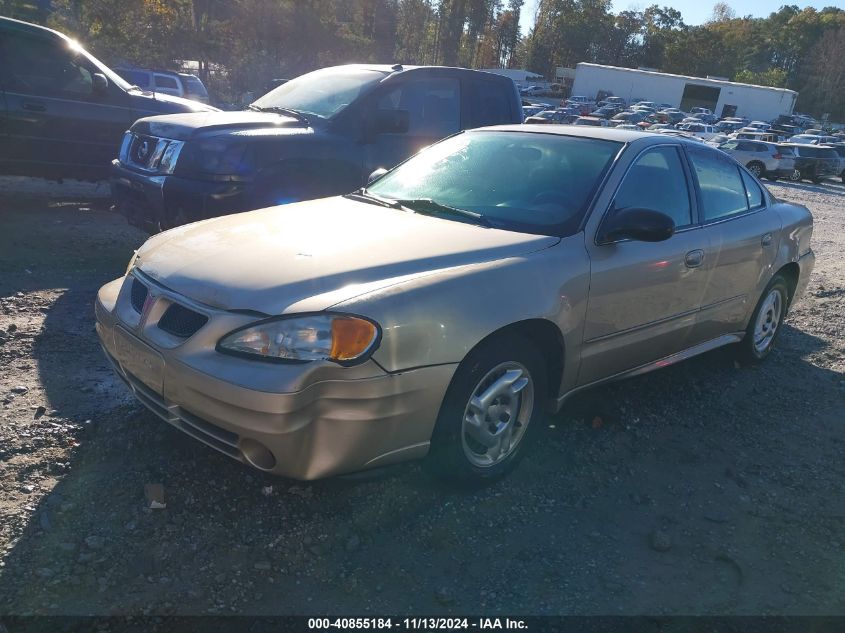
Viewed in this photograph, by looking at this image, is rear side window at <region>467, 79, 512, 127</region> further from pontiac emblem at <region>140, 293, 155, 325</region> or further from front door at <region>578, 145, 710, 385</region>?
pontiac emblem at <region>140, 293, 155, 325</region>

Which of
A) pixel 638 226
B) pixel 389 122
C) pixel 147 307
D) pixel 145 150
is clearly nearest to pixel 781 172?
pixel 389 122

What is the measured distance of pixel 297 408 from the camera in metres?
2.59

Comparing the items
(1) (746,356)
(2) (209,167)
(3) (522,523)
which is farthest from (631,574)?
(2) (209,167)

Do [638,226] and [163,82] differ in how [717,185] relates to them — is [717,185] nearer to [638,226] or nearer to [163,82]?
[638,226]

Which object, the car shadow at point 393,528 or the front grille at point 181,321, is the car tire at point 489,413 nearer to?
the car shadow at point 393,528

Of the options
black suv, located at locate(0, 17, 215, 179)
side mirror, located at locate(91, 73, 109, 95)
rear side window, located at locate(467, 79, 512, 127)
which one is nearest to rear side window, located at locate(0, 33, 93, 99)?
black suv, located at locate(0, 17, 215, 179)

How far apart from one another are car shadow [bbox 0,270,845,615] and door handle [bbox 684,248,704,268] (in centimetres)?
98

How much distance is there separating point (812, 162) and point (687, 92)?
51069mm

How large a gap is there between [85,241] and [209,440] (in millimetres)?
5044

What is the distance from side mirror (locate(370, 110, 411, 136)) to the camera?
6320 mm

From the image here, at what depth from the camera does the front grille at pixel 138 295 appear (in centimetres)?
317

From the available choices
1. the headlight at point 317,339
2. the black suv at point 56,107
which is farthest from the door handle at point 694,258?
the black suv at point 56,107

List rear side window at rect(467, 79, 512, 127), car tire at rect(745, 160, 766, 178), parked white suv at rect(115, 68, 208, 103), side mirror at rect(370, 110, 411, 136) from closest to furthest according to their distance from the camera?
side mirror at rect(370, 110, 411, 136)
rear side window at rect(467, 79, 512, 127)
parked white suv at rect(115, 68, 208, 103)
car tire at rect(745, 160, 766, 178)

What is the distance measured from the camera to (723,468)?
3809mm
